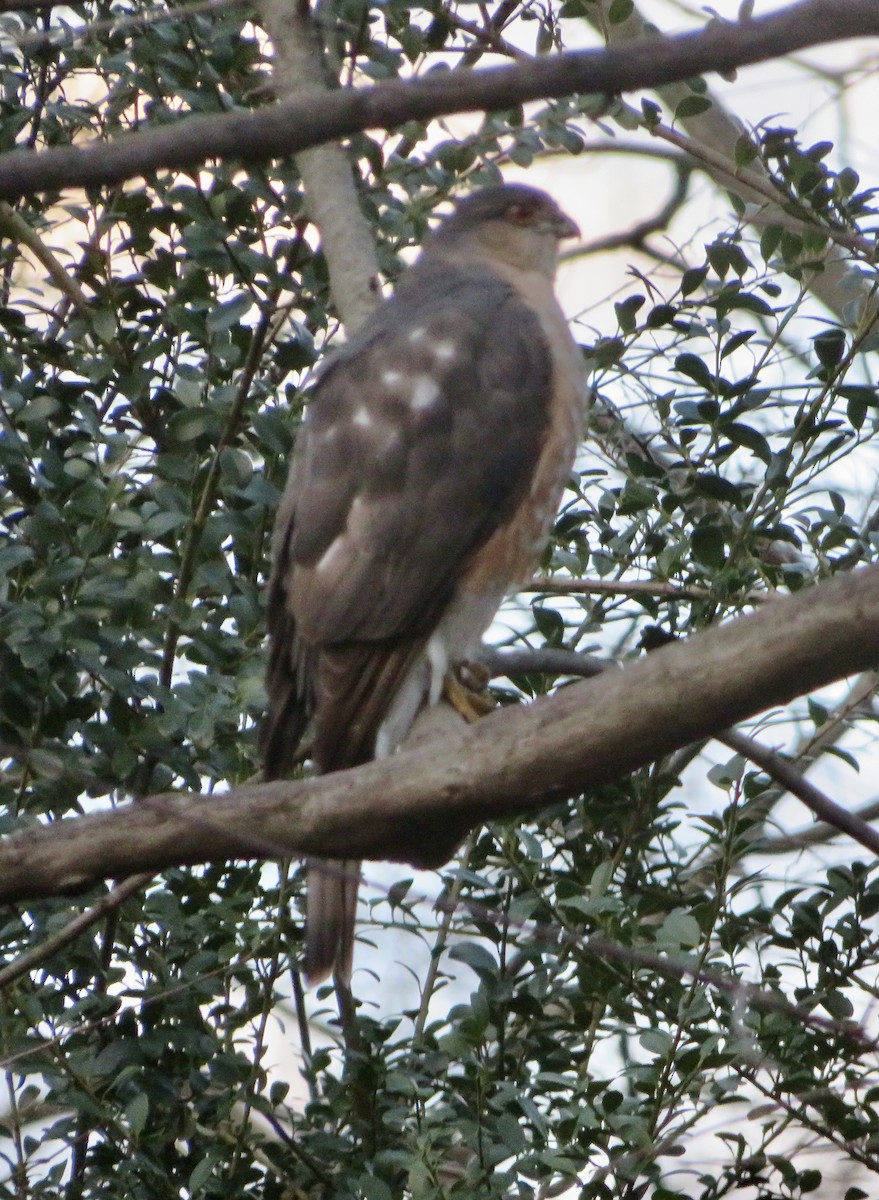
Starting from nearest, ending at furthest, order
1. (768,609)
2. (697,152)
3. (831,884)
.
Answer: (768,609) → (831,884) → (697,152)

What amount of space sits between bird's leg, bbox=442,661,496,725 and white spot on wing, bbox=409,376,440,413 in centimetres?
58

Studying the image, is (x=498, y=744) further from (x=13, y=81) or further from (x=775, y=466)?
(x=13, y=81)

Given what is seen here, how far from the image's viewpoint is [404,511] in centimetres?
364

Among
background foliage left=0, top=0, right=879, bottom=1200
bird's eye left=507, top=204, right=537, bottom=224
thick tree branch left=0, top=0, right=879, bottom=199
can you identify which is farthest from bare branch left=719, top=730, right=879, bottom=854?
bird's eye left=507, top=204, right=537, bottom=224

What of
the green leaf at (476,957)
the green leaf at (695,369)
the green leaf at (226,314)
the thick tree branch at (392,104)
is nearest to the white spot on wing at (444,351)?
the green leaf at (226,314)

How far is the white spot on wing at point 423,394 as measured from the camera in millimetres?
3732

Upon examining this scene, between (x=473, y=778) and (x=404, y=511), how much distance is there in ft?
4.51

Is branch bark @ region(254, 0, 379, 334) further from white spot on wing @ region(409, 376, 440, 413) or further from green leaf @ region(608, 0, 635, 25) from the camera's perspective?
green leaf @ region(608, 0, 635, 25)

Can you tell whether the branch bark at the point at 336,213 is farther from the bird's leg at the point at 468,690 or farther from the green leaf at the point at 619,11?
the bird's leg at the point at 468,690

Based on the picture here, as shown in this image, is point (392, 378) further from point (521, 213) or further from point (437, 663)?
point (521, 213)

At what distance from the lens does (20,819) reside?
10.4ft

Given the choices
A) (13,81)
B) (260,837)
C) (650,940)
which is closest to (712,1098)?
(650,940)

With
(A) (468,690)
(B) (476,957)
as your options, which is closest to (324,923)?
(B) (476,957)

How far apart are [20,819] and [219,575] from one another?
0.64 meters
